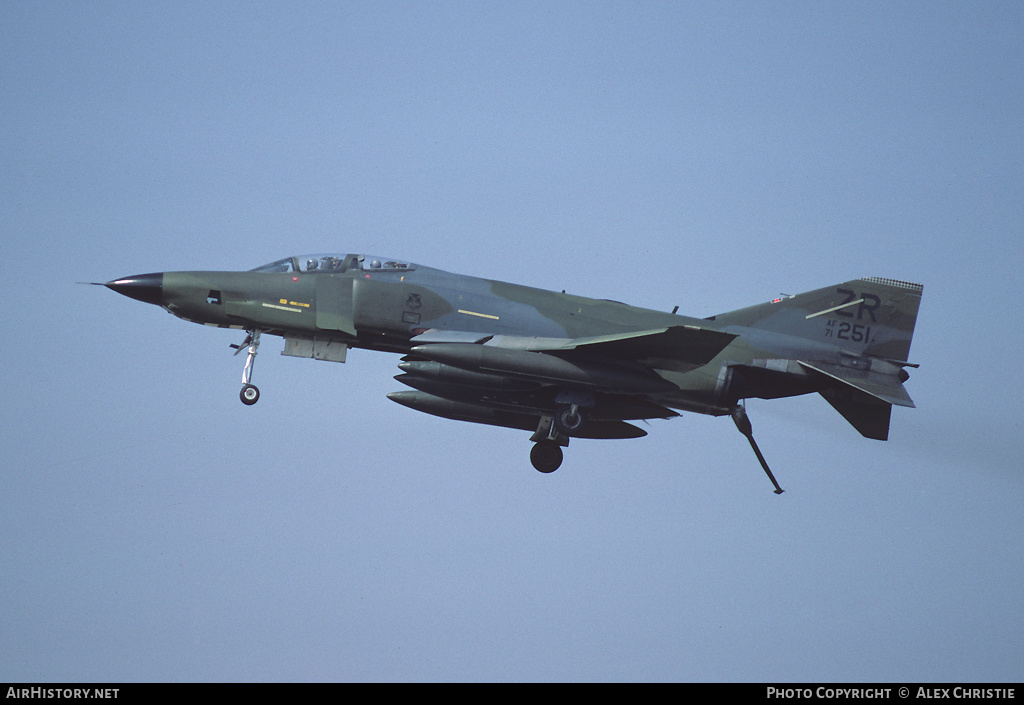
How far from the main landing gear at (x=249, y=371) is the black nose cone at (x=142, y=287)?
68.2 inches

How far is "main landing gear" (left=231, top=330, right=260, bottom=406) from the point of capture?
20859 millimetres

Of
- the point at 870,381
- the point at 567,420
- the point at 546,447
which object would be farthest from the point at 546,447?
the point at 870,381

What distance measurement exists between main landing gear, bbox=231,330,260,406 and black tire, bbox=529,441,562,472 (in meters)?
6.17

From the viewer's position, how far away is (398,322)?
21062mm

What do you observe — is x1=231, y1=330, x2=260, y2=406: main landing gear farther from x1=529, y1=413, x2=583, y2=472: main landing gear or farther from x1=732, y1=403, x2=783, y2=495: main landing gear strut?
x1=732, y1=403, x2=783, y2=495: main landing gear strut

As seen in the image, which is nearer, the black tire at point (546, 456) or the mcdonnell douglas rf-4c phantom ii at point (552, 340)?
the mcdonnell douglas rf-4c phantom ii at point (552, 340)

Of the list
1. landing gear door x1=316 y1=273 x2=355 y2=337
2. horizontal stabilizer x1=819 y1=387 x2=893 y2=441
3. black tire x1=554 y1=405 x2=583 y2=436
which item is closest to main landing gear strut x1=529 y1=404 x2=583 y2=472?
black tire x1=554 y1=405 x2=583 y2=436

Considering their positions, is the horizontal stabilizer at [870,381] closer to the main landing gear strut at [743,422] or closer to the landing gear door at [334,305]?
the main landing gear strut at [743,422]

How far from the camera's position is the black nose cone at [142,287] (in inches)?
813

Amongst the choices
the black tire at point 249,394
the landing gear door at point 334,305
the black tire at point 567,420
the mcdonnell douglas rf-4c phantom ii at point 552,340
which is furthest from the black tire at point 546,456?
the black tire at point 249,394

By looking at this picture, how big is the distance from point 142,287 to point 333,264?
3.59m

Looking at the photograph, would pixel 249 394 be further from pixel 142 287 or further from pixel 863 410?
pixel 863 410
